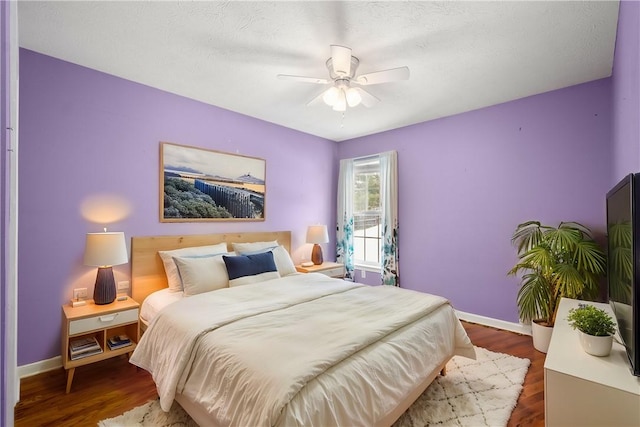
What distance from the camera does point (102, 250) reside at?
95.9 inches

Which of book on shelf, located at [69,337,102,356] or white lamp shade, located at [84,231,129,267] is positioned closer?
book on shelf, located at [69,337,102,356]

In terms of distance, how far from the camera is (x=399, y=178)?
4340 mm

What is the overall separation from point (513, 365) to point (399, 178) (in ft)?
8.52

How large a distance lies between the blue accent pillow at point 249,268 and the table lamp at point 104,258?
893 millimetres

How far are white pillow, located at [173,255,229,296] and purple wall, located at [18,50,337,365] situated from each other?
59 centimetres

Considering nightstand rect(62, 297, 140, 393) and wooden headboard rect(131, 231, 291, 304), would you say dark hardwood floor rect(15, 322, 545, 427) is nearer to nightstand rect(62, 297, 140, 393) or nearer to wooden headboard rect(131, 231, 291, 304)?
nightstand rect(62, 297, 140, 393)

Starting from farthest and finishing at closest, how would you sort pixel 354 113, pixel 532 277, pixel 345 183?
pixel 345 183
pixel 354 113
pixel 532 277

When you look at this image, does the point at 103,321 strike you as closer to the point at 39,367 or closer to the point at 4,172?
the point at 39,367

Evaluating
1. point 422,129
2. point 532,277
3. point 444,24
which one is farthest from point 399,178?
point 444,24

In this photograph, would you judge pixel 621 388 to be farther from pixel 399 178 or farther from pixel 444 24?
pixel 399 178

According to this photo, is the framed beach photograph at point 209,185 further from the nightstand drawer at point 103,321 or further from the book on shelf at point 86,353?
the book on shelf at point 86,353

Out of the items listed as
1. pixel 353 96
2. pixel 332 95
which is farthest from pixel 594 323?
pixel 332 95

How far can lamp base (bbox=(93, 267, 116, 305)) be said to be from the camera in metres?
2.48

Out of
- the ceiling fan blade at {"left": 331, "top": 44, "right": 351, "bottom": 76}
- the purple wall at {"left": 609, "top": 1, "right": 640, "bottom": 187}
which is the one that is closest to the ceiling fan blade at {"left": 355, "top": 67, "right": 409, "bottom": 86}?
the ceiling fan blade at {"left": 331, "top": 44, "right": 351, "bottom": 76}
